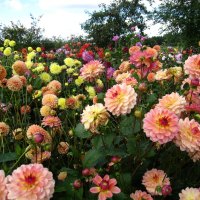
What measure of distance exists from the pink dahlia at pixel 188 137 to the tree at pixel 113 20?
2178 centimetres

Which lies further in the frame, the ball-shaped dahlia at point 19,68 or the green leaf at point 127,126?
the ball-shaped dahlia at point 19,68

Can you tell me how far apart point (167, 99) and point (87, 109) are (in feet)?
1.11

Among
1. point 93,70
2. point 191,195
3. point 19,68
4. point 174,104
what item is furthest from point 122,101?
point 19,68

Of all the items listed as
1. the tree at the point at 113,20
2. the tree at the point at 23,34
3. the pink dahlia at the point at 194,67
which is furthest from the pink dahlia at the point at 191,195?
the tree at the point at 113,20

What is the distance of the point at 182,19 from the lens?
1647 centimetres

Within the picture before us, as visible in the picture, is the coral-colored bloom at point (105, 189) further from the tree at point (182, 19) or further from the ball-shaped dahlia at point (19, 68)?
the tree at point (182, 19)

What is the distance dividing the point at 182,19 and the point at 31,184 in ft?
52.8

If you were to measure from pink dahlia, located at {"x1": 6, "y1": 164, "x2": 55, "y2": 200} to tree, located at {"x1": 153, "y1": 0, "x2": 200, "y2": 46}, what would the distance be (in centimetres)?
1489

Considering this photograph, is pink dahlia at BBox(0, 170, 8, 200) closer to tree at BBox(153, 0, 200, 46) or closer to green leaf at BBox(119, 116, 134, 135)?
green leaf at BBox(119, 116, 134, 135)

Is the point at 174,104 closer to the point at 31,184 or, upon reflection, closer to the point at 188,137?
the point at 188,137

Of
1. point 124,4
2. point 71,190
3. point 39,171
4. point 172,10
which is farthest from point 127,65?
point 124,4

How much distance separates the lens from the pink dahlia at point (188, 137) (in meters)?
1.44

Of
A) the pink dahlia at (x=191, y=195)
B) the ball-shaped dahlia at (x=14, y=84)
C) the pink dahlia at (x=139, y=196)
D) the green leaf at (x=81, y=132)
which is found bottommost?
the pink dahlia at (x=139, y=196)

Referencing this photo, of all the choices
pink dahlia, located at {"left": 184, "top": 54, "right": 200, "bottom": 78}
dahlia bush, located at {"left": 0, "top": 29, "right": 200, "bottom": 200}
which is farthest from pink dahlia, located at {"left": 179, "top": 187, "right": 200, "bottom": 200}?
pink dahlia, located at {"left": 184, "top": 54, "right": 200, "bottom": 78}
